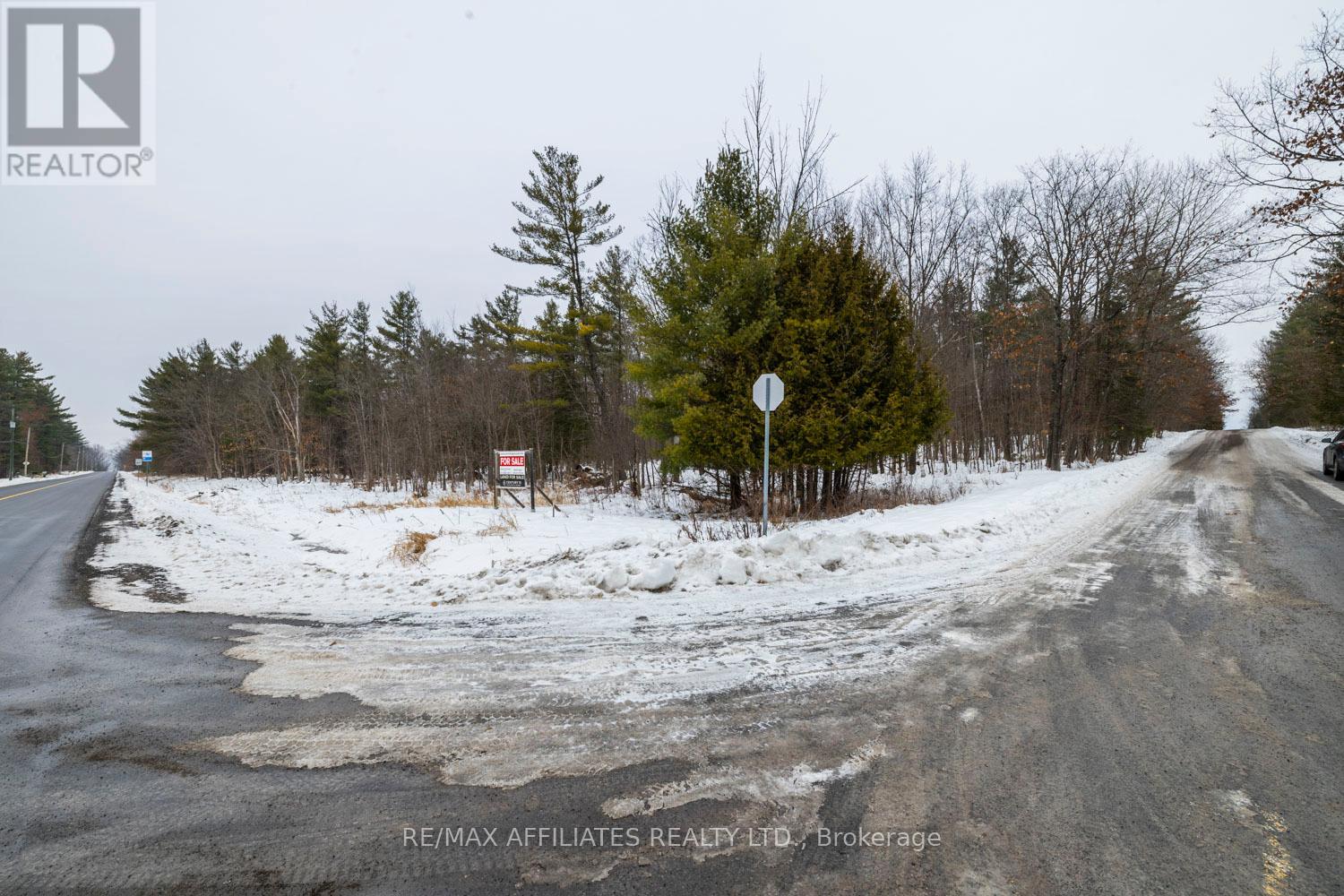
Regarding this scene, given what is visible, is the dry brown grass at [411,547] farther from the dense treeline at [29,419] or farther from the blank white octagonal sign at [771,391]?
the dense treeline at [29,419]

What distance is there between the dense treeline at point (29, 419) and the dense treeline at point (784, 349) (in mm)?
29278

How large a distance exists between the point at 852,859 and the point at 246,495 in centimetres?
3034

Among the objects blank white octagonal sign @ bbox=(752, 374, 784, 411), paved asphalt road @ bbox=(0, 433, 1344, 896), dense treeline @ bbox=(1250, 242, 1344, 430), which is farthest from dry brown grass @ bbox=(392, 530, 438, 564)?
dense treeline @ bbox=(1250, 242, 1344, 430)

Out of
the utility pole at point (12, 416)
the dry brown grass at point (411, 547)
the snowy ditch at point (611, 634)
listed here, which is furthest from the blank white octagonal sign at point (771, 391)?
the utility pole at point (12, 416)

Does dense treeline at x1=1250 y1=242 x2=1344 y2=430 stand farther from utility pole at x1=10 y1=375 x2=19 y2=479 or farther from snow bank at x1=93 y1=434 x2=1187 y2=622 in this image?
utility pole at x1=10 y1=375 x2=19 y2=479

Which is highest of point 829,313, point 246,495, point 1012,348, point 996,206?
point 996,206

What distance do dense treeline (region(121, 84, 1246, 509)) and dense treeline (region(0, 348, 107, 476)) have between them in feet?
96.1

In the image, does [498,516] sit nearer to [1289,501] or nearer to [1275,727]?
[1275,727]

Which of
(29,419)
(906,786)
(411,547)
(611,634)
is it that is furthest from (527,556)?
(29,419)

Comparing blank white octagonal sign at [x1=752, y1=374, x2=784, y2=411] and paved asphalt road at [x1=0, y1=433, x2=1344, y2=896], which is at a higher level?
blank white octagonal sign at [x1=752, y1=374, x2=784, y2=411]

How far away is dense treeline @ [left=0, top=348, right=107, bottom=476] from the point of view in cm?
5931

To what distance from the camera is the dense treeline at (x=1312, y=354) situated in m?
14.9

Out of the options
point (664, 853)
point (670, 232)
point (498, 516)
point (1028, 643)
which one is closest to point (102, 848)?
point (664, 853)

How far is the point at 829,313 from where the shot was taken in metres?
12.6
